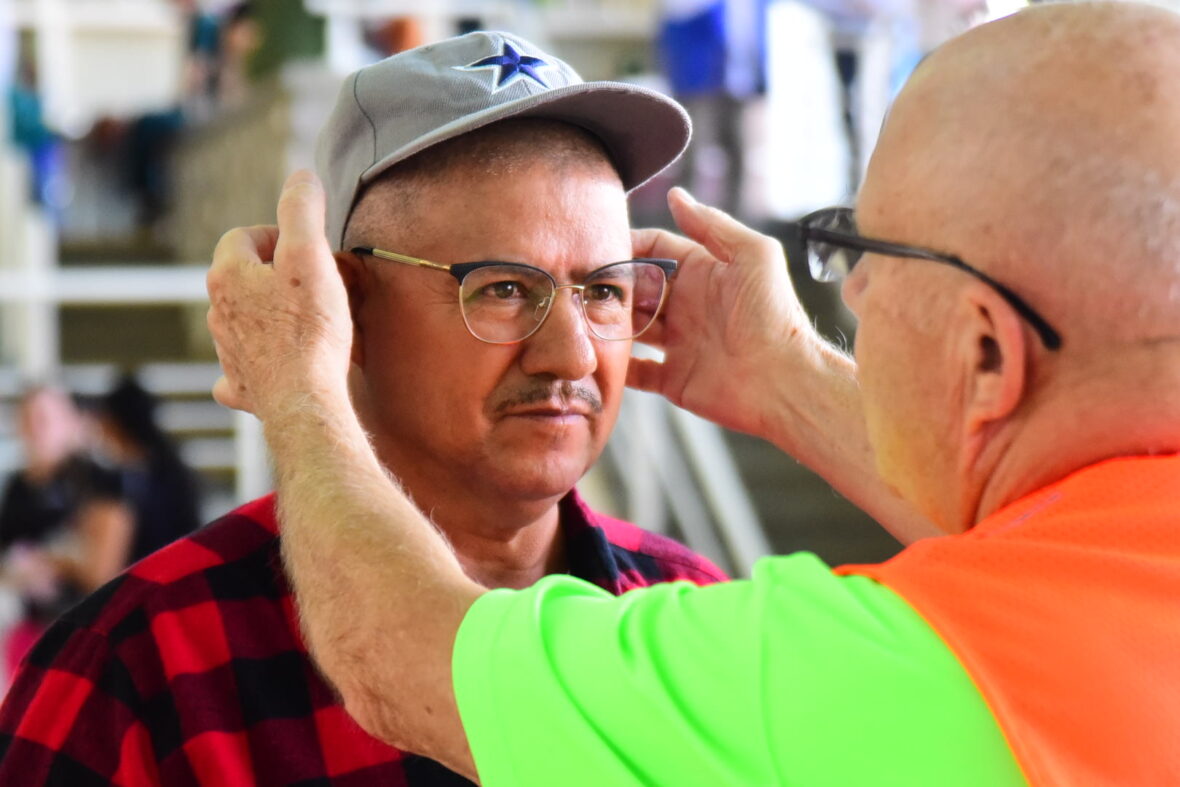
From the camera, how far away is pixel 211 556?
159cm

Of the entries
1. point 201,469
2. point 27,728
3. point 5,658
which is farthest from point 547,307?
point 201,469

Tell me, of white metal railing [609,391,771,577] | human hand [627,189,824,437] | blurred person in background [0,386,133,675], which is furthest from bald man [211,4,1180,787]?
white metal railing [609,391,771,577]

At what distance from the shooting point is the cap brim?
5.29ft

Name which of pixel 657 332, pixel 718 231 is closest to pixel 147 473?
pixel 657 332

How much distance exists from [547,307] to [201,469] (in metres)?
6.13

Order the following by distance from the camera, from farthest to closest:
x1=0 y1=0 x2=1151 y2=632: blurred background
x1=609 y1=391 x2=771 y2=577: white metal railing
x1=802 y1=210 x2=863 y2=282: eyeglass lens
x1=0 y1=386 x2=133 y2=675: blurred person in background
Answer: x1=609 y1=391 x2=771 y2=577: white metal railing → x1=0 y1=0 x2=1151 y2=632: blurred background → x1=0 y1=386 x2=133 y2=675: blurred person in background → x1=802 y1=210 x2=863 y2=282: eyeglass lens

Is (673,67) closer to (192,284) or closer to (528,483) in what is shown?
(192,284)

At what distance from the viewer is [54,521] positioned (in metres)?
5.18

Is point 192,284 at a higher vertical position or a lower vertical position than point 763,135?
lower

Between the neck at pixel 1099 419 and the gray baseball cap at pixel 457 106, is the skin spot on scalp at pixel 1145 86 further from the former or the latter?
the gray baseball cap at pixel 457 106

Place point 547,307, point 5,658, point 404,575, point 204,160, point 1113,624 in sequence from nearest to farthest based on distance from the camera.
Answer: point 1113,624
point 404,575
point 547,307
point 5,658
point 204,160

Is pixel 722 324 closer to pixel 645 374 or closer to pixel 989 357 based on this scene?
pixel 645 374

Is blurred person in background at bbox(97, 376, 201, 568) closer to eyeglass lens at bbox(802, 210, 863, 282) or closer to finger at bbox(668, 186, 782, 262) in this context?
finger at bbox(668, 186, 782, 262)

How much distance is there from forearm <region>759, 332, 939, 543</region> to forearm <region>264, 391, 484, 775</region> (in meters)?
0.69
